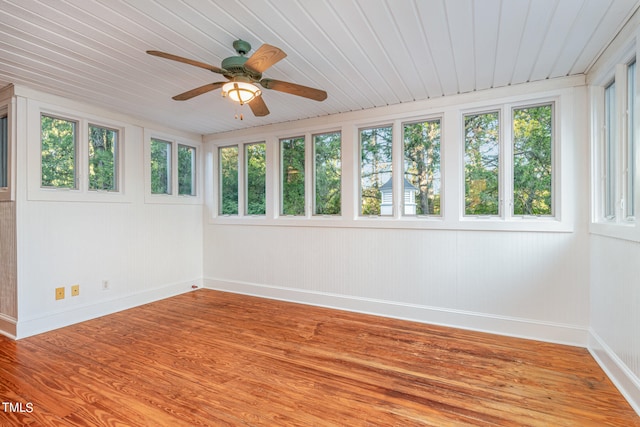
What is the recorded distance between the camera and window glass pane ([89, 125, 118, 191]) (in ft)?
12.3

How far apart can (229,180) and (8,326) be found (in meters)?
2.95

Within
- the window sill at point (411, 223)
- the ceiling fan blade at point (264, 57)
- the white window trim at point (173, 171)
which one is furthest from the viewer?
the white window trim at point (173, 171)

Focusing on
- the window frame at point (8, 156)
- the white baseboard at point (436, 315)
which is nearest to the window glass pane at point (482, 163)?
the white baseboard at point (436, 315)

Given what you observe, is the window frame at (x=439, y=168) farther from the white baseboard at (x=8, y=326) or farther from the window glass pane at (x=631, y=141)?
the white baseboard at (x=8, y=326)

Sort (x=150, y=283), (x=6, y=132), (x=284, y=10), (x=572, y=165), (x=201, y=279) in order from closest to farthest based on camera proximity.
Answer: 1. (x=284, y=10)
2. (x=572, y=165)
3. (x=6, y=132)
4. (x=150, y=283)
5. (x=201, y=279)

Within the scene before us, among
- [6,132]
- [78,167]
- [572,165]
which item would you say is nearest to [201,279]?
[78,167]

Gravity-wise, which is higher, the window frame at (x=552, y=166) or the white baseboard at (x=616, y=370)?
the window frame at (x=552, y=166)

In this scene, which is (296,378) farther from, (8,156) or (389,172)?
(8,156)

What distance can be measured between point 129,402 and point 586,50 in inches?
158

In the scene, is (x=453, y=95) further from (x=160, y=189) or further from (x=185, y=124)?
(x=160, y=189)

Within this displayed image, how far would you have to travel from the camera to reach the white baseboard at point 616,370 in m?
1.99

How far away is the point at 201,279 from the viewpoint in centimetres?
510

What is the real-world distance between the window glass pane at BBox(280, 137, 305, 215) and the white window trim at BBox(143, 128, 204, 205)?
4.79ft

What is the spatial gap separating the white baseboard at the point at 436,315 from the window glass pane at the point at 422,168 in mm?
1091
